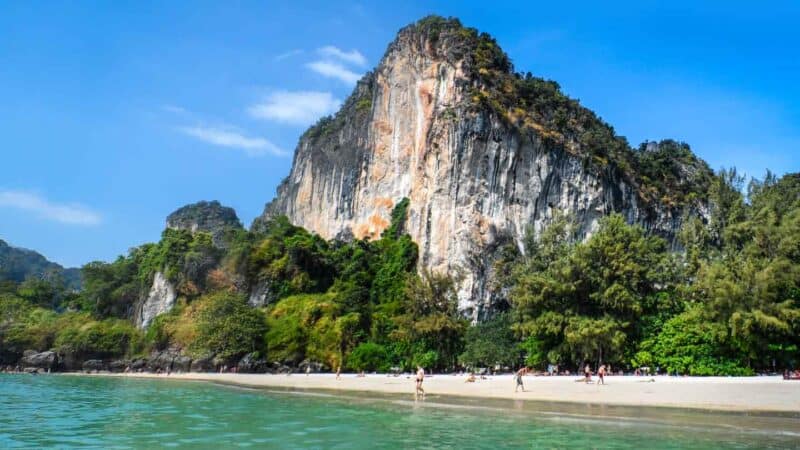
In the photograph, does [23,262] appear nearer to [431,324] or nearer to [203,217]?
[203,217]

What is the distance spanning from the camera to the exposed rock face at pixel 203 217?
121 m

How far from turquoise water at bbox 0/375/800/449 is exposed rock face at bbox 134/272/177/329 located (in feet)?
136

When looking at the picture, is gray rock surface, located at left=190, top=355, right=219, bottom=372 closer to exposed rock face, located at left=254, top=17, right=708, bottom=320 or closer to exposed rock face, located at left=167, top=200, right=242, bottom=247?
exposed rock face, located at left=254, top=17, right=708, bottom=320

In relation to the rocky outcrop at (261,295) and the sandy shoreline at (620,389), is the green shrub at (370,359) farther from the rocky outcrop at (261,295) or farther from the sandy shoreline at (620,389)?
the rocky outcrop at (261,295)

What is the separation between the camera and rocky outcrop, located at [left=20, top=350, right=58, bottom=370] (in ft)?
208

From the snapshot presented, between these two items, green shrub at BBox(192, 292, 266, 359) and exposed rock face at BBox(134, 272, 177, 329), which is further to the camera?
exposed rock face at BBox(134, 272, 177, 329)

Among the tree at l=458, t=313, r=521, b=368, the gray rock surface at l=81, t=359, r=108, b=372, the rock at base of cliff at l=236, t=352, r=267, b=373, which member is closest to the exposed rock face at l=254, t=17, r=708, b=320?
the tree at l=458, t=313, r=521, b=368

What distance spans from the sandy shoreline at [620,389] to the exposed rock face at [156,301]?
3166 centimetres

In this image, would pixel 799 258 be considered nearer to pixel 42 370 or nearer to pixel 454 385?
pixel 454 385

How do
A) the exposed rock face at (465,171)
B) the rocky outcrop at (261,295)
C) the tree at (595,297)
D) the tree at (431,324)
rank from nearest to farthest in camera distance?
the tree at (595,297)
the tree at (431,324)
the exposed rock face at (465,171)
the rocky outcrop at (261,295)

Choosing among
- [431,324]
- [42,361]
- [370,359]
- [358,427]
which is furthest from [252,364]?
[358,427]

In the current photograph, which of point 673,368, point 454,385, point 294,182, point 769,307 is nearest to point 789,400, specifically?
point 769,307

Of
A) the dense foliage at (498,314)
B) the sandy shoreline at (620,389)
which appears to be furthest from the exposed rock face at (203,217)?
the sandy shoreline at (620,389)

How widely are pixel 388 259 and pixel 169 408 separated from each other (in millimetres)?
35142
